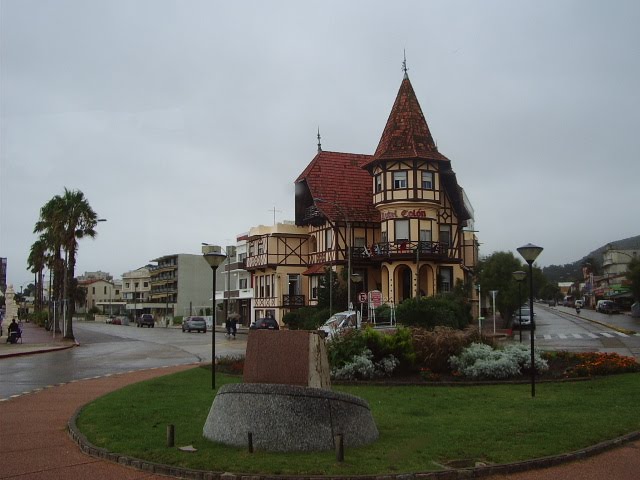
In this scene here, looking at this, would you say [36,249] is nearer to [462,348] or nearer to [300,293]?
[300,293]

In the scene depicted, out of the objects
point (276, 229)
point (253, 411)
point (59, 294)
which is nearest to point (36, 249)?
point (59, 294)

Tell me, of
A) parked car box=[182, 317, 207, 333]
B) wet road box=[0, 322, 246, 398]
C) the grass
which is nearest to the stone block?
the grass

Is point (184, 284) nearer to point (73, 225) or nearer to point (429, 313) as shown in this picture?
point (73, 225)

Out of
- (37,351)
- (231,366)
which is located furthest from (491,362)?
(37,351)

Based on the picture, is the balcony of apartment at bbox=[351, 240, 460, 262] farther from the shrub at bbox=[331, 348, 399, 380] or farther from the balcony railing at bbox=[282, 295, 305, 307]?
the shrub at bbox=[331, 348, 399, 380]

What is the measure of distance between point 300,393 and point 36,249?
233ft

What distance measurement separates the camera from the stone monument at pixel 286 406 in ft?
28.0

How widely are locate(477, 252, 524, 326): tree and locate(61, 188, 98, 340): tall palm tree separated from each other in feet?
95.3

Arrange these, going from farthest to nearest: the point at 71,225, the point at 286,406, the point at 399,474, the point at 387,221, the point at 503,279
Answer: the point at 503,279 < the point at 387,221 < the point at 71,225 < the point at 286,406 < the point at 399,474

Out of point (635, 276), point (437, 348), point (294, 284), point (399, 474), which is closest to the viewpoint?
point (399, 474)

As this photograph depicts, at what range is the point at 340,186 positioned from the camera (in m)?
53.7

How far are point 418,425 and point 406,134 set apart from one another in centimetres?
3911

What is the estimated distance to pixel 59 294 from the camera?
60031 millimetres

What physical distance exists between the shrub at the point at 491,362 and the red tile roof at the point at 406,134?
31.0m
